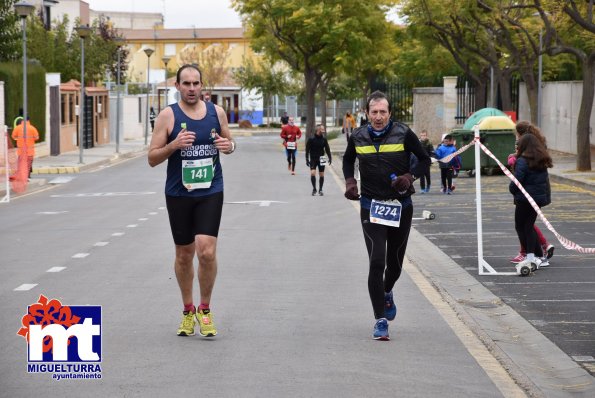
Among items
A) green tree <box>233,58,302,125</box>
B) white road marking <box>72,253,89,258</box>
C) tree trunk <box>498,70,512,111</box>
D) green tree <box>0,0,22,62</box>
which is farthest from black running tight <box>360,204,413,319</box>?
green tree <box>233,58,302,125</box>

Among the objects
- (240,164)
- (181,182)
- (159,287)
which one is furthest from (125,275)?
(240,164)

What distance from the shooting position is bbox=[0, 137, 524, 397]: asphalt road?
7586 mm

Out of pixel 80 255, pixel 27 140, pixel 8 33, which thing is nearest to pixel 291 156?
pixel 27 140

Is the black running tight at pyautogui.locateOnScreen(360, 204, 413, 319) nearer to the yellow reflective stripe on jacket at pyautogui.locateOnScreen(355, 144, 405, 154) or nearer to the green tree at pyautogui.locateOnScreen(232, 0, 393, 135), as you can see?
the yellow reflective stripe on jacket at pyautogui.locateOnScreen(355, 144, 405, 154)

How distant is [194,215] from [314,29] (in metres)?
45.2

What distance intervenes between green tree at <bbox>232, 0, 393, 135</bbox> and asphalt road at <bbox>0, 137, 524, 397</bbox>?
110ft

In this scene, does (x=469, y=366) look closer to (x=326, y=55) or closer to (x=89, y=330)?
(x=89, y=330)

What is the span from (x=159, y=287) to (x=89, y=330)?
14.5ft

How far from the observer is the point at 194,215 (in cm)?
909

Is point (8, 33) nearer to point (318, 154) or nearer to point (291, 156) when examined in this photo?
point (291, 156)

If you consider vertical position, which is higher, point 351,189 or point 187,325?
point 351,189

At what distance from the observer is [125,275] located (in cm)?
1305

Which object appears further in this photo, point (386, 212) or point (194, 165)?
point (386, 212)

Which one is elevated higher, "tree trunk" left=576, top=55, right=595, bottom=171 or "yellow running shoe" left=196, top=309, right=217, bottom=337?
"tree trunk" left=576, top=55, right=595, bottom=171
